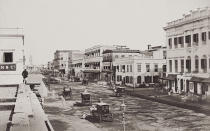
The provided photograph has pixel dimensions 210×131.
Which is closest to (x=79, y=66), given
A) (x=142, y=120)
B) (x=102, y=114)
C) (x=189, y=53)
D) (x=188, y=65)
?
(x=188, y=65)

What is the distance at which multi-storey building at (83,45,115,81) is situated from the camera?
77.5 m

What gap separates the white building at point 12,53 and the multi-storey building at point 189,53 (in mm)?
19085

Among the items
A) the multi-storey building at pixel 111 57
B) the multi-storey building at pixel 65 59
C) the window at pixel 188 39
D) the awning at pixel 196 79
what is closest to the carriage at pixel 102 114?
the awning at pixel 196 79

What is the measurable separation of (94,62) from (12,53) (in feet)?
165

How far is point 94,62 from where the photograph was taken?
270ft

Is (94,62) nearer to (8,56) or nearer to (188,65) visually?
(188,65)

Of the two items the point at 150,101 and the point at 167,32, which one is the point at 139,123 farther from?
the point at 167,32

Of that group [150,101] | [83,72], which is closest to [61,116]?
[150,101]

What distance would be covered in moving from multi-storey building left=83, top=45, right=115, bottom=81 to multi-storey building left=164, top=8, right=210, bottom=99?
36.9 metres

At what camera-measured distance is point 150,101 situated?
3394cm

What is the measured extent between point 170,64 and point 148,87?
1097 cm

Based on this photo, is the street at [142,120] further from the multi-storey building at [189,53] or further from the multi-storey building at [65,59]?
the multi-storey building at [65,59]

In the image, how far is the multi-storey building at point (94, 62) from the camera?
Result: 77.5 meters

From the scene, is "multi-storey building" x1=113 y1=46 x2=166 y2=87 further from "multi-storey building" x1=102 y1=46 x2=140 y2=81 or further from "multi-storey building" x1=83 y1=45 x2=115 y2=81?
"multi-storey building" x1=83 y1=45 x2=115 y2=81
